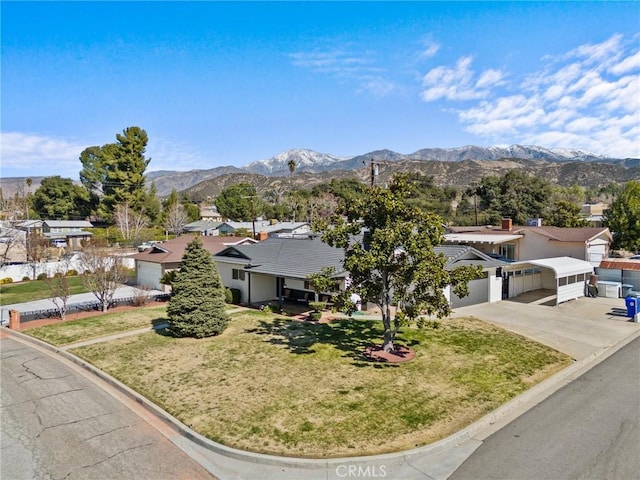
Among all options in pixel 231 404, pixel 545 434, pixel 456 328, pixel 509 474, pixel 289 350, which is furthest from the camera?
pixel 456 328

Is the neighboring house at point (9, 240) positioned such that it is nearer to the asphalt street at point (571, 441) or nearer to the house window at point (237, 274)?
the house window at point (237, 274)

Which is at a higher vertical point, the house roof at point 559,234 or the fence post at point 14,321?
the house roof at point 559,234

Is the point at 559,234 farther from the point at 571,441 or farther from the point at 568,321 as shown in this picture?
the point at 571,441

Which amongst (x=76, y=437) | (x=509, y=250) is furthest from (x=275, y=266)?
(x=509, y=250)

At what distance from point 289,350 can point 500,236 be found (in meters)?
24.7

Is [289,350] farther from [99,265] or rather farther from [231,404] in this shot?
[99,265]

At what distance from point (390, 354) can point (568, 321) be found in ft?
36.9

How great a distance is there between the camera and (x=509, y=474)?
8.16m

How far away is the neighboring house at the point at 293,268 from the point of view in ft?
78.5

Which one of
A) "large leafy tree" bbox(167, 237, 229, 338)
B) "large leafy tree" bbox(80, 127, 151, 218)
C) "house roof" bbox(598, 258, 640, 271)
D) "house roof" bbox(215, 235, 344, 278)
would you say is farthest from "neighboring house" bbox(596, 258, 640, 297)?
"large leafy tree" bbox(80, 127, 151, 218)

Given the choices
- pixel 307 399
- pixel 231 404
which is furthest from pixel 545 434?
pixel 231 404

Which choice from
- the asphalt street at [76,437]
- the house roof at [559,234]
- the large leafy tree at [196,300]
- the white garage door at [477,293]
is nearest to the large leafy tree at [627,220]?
the house roof at [559,234]

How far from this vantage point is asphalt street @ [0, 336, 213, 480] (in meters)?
8.58

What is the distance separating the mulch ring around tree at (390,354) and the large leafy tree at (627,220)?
3608 cm
